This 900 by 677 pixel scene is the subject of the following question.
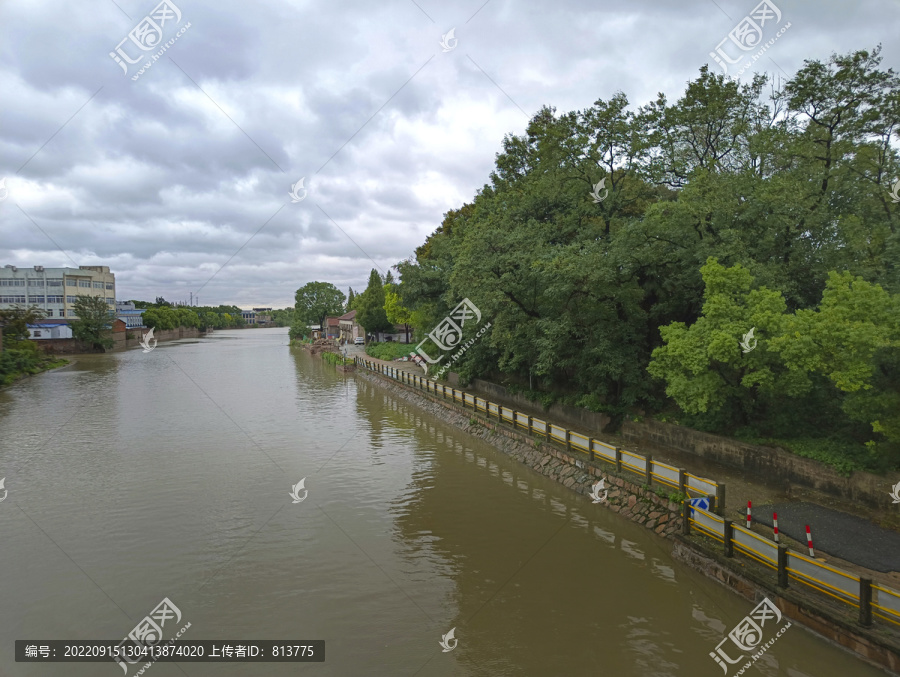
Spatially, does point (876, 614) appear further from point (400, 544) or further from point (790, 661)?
point (400, 544)

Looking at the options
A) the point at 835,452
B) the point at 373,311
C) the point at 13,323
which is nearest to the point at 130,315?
the point at 13,323

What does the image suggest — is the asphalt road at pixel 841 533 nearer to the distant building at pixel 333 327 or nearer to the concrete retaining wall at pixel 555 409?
the concrete retaining wall at pixel 555 409

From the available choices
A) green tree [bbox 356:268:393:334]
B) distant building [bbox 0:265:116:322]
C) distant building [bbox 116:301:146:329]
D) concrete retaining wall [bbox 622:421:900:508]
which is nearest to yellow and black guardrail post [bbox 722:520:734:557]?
concrete retaining wall [bbox 622:421:900:508]

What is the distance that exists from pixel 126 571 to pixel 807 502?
13725 millimetres

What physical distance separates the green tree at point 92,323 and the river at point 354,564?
161ft

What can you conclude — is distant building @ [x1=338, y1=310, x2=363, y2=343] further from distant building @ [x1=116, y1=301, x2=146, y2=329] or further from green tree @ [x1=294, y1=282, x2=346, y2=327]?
distant building @ [x1=116, y1=301, x2=146, y2=329]

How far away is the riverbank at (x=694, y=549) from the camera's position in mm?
6422

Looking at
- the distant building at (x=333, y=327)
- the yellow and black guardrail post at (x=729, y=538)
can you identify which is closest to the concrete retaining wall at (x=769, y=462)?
the yellow and black guardrail post at (x=729, y=538)

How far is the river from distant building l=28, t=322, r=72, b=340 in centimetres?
4849

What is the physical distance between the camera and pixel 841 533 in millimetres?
8688

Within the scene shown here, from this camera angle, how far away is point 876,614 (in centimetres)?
655

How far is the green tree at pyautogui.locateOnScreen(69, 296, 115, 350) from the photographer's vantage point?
2365 inches

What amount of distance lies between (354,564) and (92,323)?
6625 centimetres

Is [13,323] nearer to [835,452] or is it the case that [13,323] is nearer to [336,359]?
[336,359]
